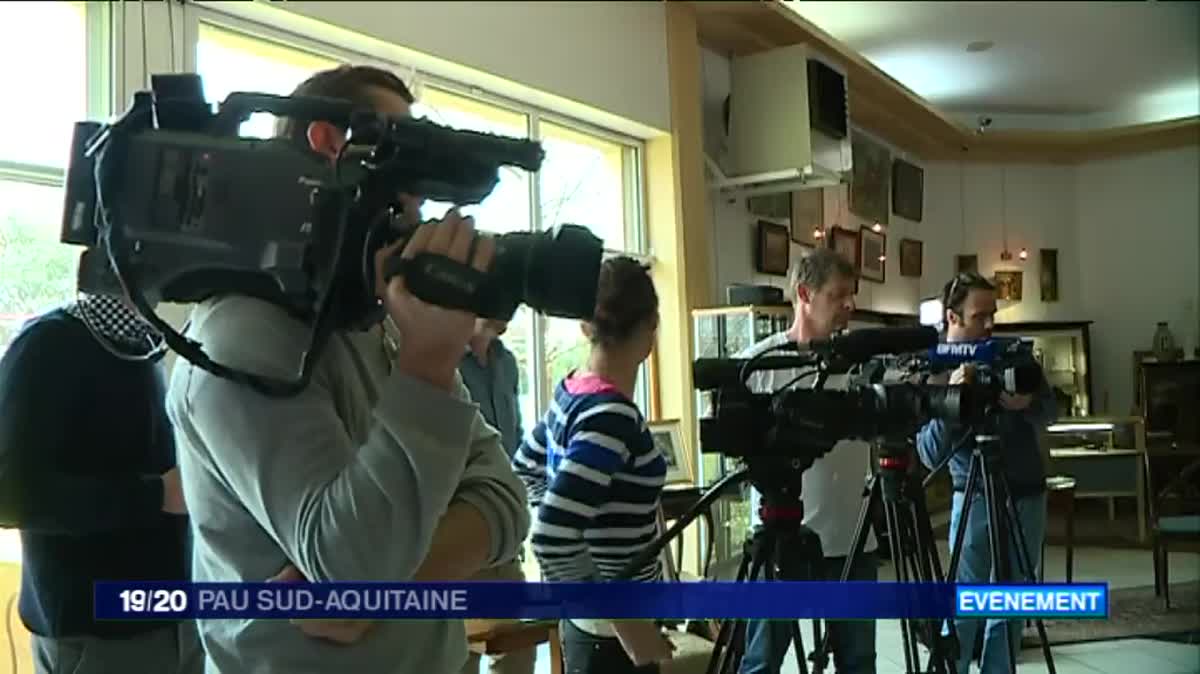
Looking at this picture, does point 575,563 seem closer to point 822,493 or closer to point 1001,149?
point 822,493

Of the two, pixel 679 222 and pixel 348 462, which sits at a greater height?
pixel 679 222

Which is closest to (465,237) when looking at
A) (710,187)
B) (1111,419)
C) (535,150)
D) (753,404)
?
(535,150)

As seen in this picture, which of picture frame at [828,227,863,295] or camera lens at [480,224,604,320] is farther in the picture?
picture frame at [828,227,863,295]

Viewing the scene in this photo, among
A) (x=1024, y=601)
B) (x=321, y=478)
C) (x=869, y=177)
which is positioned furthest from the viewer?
(x=869, y=177)

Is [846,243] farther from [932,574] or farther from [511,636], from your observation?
[511,636]

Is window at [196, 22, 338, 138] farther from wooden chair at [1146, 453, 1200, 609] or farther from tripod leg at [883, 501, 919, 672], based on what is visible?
wooden chair at [1146, 453, 1200, 609]

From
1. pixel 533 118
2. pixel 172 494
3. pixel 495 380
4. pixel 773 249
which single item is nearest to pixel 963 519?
pixel 773 249

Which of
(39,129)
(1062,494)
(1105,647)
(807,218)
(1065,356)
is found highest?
(39,129)

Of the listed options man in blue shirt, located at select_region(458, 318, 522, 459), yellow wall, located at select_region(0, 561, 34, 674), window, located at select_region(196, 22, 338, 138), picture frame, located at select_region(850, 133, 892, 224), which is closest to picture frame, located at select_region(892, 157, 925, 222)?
picture frame, located at select_region(850, 133, 892, 224)
